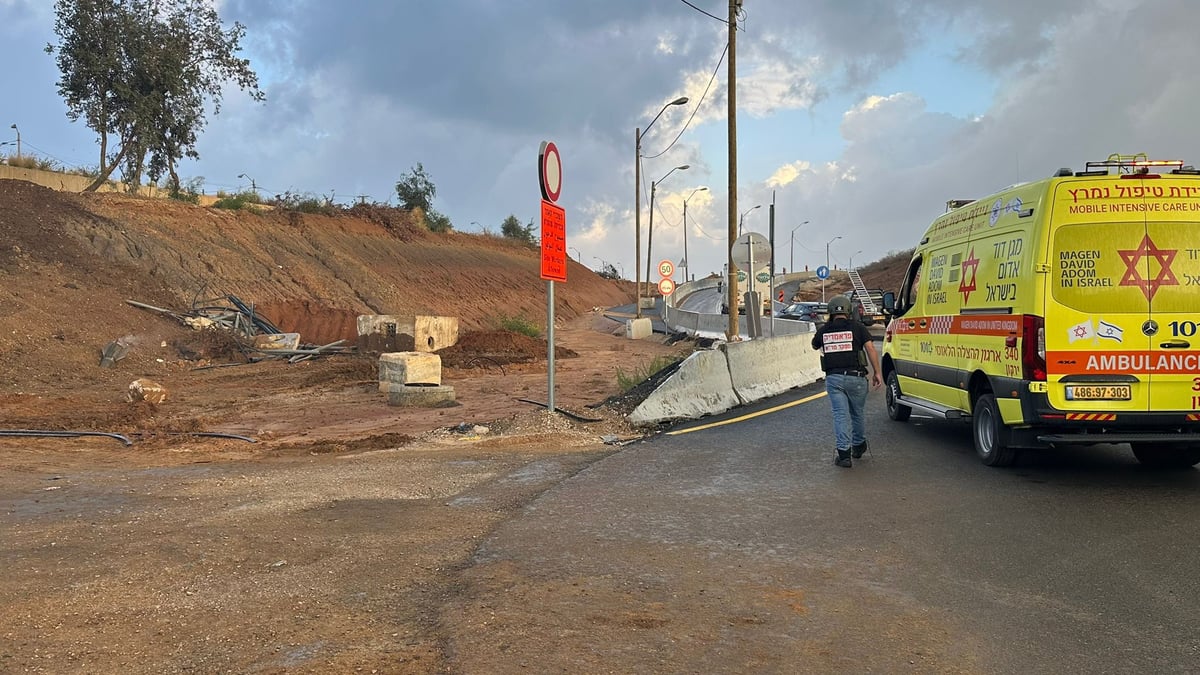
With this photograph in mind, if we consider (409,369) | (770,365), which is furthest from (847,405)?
(409,369)

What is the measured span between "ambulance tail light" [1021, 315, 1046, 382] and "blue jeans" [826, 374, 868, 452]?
1.51 meters

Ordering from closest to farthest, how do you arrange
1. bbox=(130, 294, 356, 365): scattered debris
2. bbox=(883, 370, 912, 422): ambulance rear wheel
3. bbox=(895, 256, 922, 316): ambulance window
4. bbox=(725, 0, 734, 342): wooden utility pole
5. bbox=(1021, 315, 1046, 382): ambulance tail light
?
bbox=(1021, 315, 1046, 382): ambulance tail light
bbox=(895, 256, 922, 316): ambulance window
bbox=(883, 370, 912, 422): ambulance rear wheel
bbox=(725, 0, 734, 342): wooden utility pole
bbox=(130, 294, 356, 365): scattered debris

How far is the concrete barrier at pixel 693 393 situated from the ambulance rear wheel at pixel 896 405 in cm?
245

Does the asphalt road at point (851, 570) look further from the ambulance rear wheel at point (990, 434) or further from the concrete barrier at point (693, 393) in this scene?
the concrete barrier at point (693, 393)

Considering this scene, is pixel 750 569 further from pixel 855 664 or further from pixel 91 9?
pixel 91 9

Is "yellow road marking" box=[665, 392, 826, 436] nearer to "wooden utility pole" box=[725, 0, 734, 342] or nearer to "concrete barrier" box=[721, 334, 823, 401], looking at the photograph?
"concrete barrier" box=[721, 334, 823, 401]

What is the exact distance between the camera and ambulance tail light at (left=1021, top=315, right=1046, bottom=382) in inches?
267

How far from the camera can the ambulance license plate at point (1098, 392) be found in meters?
6.70

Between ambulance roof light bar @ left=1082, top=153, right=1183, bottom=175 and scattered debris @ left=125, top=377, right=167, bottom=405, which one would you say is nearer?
ambulance roof light bar @ left=1082, top=153, right=1183, bottom=175

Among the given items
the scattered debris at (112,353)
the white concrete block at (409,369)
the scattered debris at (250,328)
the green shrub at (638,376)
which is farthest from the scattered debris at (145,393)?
the green shrub at (638,376)

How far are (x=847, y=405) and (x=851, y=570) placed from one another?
11.1 feet

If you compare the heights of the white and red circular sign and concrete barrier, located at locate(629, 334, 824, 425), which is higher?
the white and red circular sign

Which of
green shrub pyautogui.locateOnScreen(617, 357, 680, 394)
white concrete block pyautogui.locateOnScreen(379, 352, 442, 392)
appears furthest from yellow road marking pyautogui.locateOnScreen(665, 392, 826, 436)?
white concrete block pyautogui.locateOnScreen(379, 352, 442, 392)

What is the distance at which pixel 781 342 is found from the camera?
1462cm
